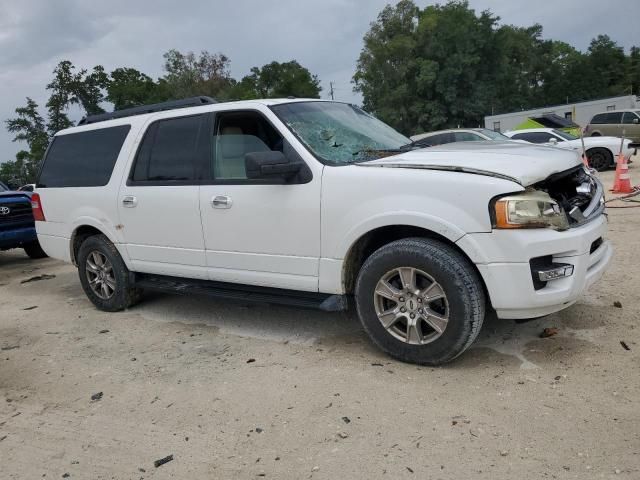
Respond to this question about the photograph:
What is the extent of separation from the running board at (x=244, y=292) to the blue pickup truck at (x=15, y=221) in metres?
4.53

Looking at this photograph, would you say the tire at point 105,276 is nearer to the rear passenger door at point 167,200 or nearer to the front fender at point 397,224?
the rear passenger door at point 167,200

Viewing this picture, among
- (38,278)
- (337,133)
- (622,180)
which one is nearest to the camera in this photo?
(337,133)

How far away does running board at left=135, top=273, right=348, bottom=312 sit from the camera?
3.89 metres

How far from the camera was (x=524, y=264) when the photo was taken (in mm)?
3160

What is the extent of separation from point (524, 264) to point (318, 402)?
4.82ft

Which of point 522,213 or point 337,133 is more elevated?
point 337,133

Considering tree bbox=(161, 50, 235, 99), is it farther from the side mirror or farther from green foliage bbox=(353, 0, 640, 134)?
the side mirror

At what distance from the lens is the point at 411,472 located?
254cm

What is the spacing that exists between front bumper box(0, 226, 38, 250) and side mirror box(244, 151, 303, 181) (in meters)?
6.52

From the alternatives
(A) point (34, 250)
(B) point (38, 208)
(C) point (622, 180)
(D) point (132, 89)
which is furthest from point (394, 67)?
(B) point (38, 208)

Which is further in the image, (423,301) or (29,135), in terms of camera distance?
(29,135)

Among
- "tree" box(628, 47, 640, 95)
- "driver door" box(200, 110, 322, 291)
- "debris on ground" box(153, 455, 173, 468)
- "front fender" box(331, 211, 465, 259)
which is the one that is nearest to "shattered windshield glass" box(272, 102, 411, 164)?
"driver door" box(200, 110, 322, 291)

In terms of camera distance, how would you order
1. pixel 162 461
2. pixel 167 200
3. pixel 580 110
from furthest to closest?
pixel 580 110, pixel 167 200, pixel 162 461

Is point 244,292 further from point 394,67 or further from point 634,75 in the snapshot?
point 634,75
